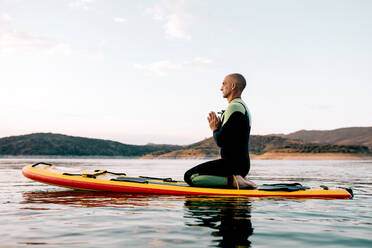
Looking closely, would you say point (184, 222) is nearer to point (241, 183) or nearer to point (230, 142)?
point (230, 142)

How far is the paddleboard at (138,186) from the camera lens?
9.45 meters

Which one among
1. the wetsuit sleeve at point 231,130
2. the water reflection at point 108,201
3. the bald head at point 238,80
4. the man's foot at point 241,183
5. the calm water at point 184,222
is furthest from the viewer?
the man's foot at point 241,183

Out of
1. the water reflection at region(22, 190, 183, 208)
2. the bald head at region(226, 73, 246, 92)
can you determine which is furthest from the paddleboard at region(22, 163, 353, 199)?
the bald head at region(226, 73, 246, 92)

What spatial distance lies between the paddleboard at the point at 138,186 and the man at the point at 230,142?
0.80 ft

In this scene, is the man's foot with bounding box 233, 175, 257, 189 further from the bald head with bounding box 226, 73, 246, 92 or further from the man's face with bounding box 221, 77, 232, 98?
the bald head with bounding box 226, 73, 246, 92

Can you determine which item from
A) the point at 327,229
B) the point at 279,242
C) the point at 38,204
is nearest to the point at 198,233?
the point at 279,242

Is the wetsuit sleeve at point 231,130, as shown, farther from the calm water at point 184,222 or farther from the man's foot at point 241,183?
the calm water at point 184,222

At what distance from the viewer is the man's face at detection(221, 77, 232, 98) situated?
892 centimetres

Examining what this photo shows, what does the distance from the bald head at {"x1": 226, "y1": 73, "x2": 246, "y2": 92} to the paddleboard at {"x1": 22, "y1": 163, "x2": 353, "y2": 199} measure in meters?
2.69

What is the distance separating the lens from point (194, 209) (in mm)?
7344

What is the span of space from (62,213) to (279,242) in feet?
13.9

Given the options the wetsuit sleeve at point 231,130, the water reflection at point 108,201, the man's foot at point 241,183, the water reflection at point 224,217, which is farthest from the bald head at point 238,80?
the water reflection at point 108,201

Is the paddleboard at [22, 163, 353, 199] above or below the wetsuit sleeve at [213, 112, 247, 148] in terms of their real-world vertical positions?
below

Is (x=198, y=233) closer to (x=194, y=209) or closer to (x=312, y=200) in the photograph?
(x=194, y=209)
